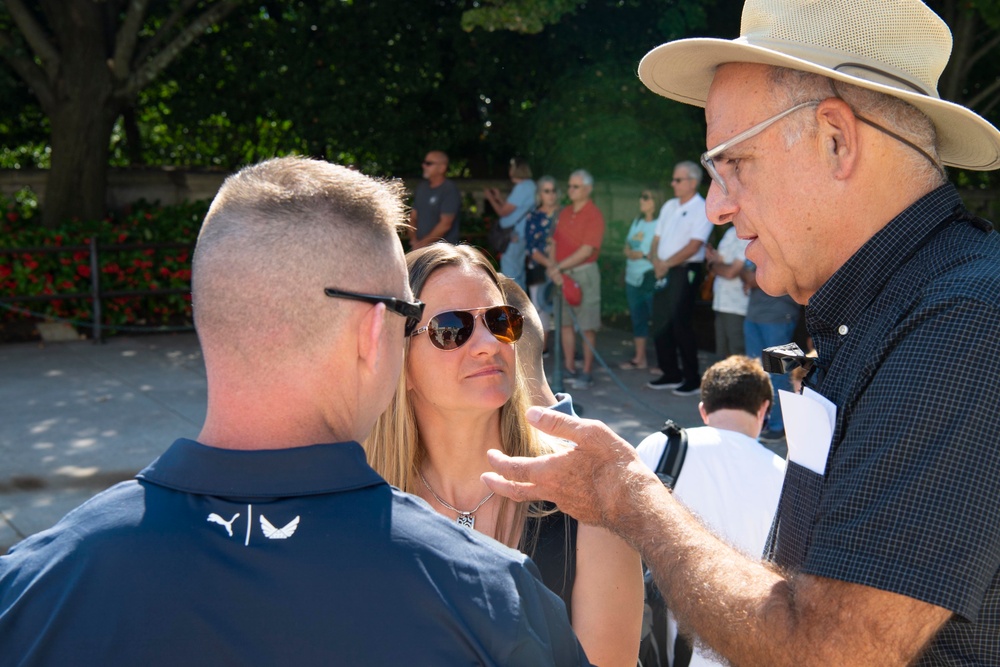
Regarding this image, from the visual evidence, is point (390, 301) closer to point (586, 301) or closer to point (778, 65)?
point (778, 65)

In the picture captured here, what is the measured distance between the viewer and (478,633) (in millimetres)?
1319

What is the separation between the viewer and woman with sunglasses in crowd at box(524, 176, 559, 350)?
10047mm

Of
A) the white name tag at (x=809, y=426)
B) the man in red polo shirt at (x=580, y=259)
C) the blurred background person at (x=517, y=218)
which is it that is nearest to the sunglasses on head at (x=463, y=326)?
the white name tag at (x=809, y=426)

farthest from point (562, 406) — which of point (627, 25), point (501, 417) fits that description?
point (627, 25)

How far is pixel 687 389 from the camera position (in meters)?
9.41

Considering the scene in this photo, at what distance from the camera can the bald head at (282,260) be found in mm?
1477

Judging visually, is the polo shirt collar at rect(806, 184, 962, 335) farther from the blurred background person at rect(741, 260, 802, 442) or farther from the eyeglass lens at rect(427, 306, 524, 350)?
the blurred background person at rect(741, 260, 802, 442)

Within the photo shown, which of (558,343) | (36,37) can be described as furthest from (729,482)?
(36,37)

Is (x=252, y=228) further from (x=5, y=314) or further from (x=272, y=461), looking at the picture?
(x=5, y=314)

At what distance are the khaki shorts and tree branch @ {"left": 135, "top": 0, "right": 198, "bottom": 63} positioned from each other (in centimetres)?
637

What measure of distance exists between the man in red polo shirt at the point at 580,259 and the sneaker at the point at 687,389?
875 millimetres

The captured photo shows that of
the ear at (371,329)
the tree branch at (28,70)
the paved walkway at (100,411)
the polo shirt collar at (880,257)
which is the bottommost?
the paved walkway at (100,411)

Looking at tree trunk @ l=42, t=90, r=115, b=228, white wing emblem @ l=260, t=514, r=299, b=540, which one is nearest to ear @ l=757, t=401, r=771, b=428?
white wing emblem @ l=260, t=514, r=299, b=540

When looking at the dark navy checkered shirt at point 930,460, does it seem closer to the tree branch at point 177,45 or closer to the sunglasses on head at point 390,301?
the sunglasses on head at point 390,301
